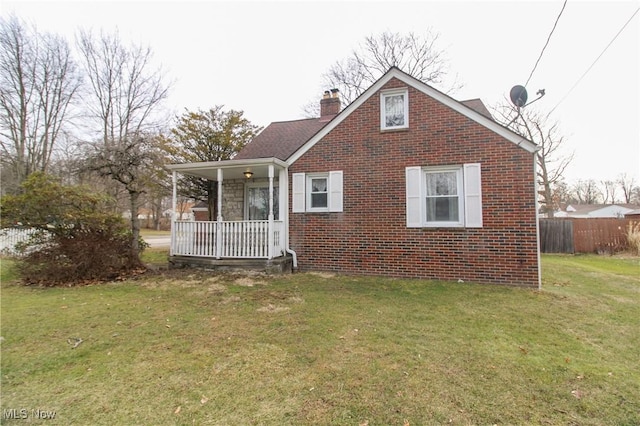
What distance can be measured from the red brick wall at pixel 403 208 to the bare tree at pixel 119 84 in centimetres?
1469

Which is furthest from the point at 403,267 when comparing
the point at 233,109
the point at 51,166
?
the point at 51,166

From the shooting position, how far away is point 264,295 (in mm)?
5758

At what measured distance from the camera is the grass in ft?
7.63

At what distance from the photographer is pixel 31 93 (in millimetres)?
14969

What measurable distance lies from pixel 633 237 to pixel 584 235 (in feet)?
5.06

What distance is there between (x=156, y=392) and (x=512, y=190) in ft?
24.2

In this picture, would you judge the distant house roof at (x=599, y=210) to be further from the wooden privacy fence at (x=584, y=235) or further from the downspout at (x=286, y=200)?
the downspout at (x=286, y=200)

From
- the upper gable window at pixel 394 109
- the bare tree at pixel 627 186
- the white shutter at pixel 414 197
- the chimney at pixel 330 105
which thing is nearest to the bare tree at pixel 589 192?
the bare tree at pixel 627 186

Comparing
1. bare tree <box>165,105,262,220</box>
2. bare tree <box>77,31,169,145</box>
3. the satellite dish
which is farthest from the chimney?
bare tree <box>77,31,169,145</box>

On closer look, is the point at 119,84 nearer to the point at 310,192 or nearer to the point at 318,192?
the point at 310,192

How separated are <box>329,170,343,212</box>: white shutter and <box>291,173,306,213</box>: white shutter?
82 centimetres

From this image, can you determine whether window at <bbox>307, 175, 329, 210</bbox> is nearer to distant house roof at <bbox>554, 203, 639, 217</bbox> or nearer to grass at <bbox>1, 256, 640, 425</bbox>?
grass at <bbox>1, 256, 640, 425</bbox>

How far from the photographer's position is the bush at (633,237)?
12.2 m

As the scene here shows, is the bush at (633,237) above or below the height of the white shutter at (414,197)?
below
